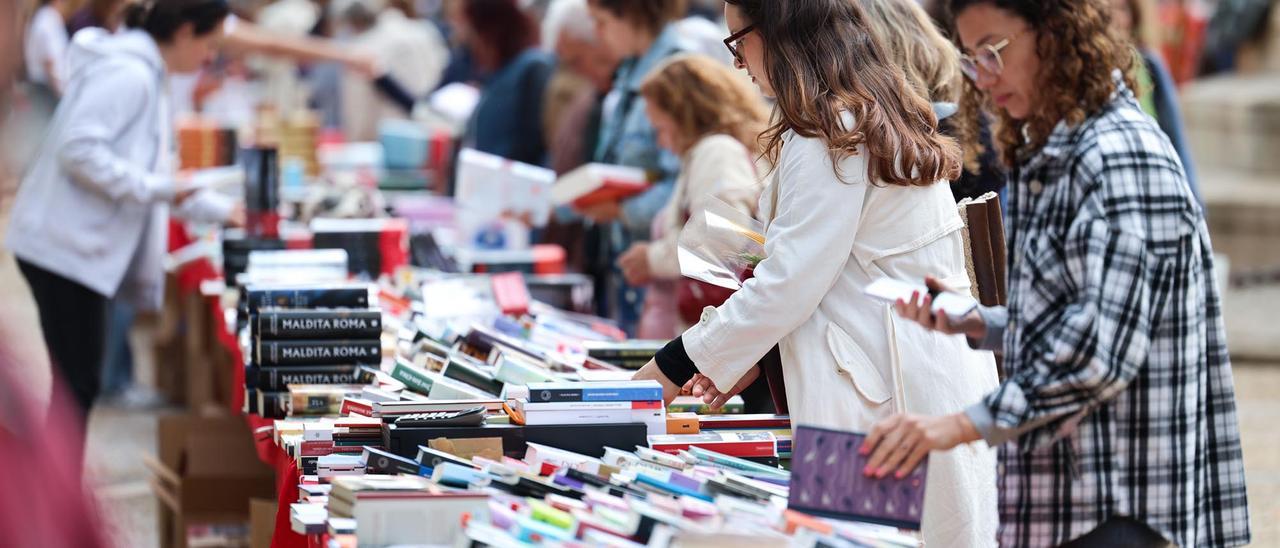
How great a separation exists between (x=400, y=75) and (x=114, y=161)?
7014mm

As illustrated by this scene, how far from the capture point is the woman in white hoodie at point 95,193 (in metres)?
5.12

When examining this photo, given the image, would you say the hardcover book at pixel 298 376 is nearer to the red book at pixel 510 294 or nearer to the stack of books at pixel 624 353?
the stack of books at pixel 624 353

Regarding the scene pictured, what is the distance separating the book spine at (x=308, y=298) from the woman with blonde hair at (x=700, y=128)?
1.09 meters

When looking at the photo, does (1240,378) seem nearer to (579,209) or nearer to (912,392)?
(579,209)

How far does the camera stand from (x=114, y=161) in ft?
17.0

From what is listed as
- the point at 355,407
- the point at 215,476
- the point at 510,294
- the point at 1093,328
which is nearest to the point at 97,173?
the point at 215,476

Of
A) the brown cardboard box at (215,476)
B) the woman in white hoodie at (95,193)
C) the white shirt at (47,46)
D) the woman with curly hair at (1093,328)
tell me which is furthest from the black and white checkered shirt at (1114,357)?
the white shirt at (47,46)

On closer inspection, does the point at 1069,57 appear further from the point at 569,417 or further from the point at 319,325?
the point at 319,325

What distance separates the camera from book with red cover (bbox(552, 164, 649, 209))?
5406 mm

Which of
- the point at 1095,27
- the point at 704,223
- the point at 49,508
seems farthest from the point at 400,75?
the point at 49,508

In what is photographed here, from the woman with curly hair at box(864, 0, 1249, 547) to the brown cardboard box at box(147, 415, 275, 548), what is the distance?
9.61ft

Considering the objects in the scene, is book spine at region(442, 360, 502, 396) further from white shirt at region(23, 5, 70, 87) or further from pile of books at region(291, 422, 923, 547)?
white shirt at region(23, 5, 70, 87)

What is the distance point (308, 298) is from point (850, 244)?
1.71m

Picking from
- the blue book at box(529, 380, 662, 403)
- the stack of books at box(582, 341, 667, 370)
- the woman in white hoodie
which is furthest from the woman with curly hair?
the woman in white hoodie
